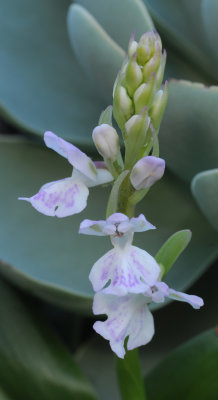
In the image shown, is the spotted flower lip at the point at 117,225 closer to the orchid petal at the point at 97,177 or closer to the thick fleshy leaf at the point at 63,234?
the orchid petal at the point at 97,177

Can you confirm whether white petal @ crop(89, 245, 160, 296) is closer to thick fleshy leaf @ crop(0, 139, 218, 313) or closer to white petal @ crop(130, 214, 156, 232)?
white petal @ crop(130, 214, 156, 232)

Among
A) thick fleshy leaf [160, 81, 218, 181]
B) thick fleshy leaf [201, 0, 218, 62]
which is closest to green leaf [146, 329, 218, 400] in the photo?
thick fleshy leaf [160, 81, 218, 181]

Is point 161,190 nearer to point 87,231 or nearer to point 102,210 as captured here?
point 102,210

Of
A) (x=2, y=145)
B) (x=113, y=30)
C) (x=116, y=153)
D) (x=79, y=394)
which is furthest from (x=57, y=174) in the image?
(x=116, y=153)

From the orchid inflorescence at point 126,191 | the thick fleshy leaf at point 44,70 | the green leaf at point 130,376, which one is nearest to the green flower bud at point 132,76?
the orchid inflorescence at point 126,191

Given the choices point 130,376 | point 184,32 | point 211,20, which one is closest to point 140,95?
point 130,376

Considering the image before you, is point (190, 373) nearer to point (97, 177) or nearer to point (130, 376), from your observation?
point (130, 376)
